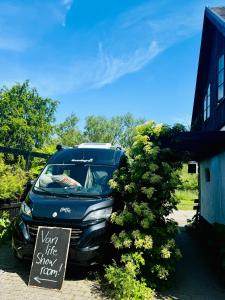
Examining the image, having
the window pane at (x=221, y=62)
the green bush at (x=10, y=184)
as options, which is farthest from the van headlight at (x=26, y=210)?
the window pane at (x=221, y=62)

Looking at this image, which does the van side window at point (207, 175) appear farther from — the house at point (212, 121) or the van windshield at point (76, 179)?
the van windshield at point (76, 179)

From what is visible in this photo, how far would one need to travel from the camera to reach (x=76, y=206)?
23.2 ft

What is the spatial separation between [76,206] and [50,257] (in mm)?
1043

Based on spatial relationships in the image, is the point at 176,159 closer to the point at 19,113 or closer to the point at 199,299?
the point at 199,299

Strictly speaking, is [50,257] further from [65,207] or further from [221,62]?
[221,62]

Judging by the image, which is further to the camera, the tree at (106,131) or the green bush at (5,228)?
the tree at (106,131)

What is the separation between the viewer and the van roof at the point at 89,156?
8.55 metres

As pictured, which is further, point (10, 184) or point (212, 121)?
point (212, 121)

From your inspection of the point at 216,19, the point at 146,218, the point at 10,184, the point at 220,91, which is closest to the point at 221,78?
the point at 220,91

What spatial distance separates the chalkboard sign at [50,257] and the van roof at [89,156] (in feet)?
7.02

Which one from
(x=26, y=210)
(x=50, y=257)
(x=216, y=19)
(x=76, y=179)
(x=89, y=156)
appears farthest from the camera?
(x=216, y=19)

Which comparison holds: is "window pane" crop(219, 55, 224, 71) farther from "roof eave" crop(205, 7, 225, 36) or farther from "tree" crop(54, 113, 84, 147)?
"tree" crop(54, 113, 84, 147)

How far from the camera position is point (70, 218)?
6949 mm

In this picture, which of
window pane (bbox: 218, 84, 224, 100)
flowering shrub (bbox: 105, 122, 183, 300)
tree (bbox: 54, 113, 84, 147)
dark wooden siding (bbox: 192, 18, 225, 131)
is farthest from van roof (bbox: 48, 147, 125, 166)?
tree (bbox: 54, 113, 84, 147)
